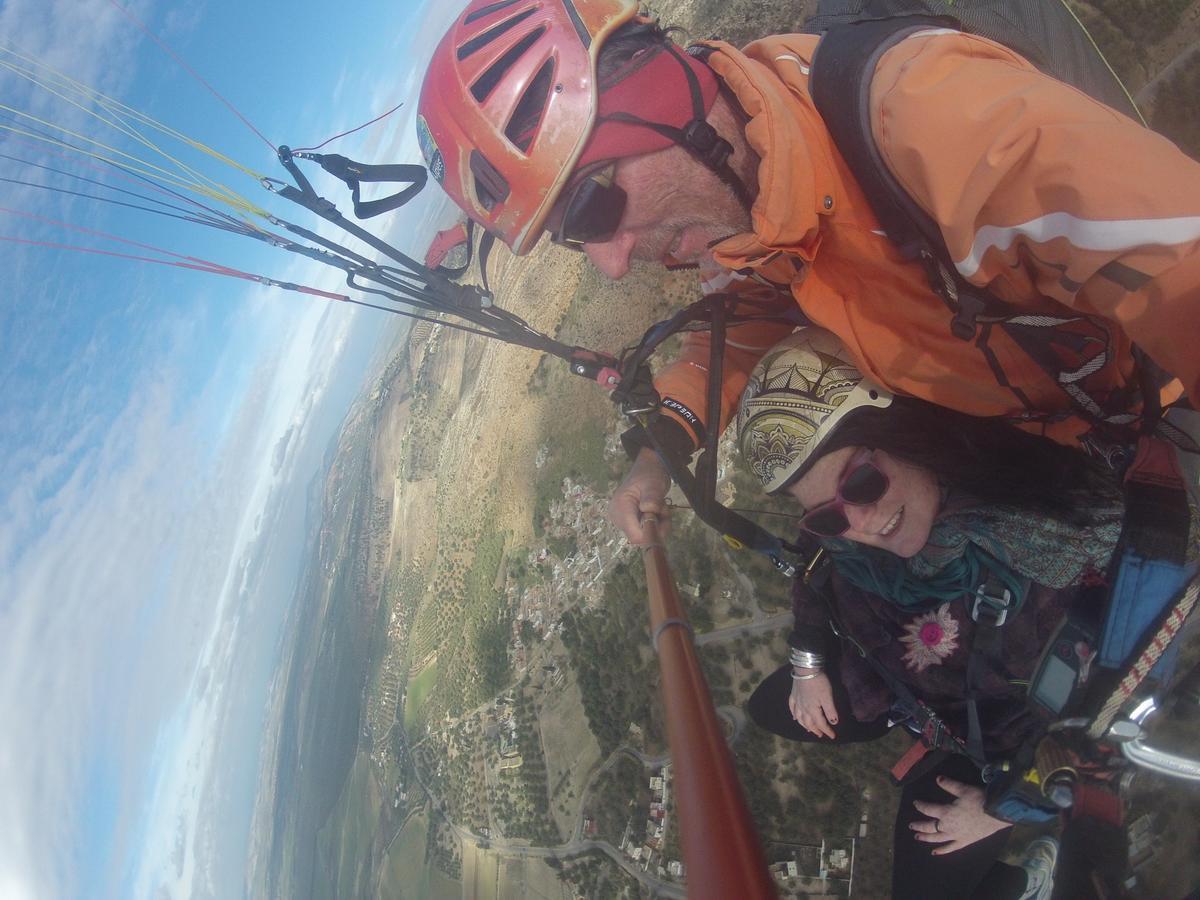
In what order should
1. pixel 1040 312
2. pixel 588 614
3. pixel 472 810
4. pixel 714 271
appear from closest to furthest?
pixel 1040 312 → pixel 714 271 → pixel 588 614 → pixel 472 810

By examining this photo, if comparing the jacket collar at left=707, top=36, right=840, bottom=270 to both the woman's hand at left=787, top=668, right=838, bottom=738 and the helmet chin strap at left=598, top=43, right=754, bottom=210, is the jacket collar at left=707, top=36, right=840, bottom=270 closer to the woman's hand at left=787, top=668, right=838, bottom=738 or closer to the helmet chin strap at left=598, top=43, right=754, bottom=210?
the helmet chin strap at left=598, top=43, right=754, bottom=210

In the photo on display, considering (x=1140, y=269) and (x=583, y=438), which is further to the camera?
(x=583, y=438)

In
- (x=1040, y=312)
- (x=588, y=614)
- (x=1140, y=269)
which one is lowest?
(x=1140, y=269)

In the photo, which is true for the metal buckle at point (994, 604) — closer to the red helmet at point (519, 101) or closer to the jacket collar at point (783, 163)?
the jacket collar at point (783, 163)

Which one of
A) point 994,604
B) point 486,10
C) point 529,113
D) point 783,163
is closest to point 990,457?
point 994,604

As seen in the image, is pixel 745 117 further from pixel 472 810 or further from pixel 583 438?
pixel 472 810

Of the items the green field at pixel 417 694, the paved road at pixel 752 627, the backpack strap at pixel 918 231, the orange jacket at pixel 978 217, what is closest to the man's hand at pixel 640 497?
the orange jacket at pixel 978 217

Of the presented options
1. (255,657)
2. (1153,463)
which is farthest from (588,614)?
(255,657)

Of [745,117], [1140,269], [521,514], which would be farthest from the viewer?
[521,514]
